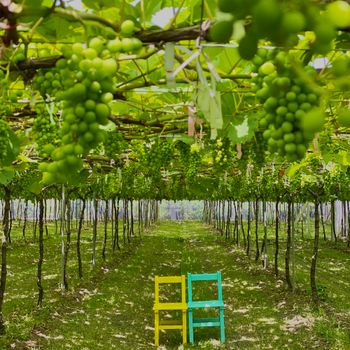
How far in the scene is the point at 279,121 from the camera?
56.3 inches

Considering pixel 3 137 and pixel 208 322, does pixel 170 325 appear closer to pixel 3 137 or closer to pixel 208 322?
pixel 208 322

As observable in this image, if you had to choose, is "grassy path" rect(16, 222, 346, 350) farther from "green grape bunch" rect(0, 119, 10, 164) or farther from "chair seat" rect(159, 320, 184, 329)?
"green grape bunch" rect(0, 119, 10, 164)

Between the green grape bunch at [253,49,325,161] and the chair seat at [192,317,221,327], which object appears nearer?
the green grape bunch at [253,49,325,161]

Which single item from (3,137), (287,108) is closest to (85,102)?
(287,108)

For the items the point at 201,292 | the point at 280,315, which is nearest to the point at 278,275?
the point at 201,292

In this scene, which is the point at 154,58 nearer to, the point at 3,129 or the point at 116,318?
the point at 3,129

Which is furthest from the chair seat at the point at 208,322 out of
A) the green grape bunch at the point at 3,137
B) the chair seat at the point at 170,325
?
the green grape bunch at the point at 3,137

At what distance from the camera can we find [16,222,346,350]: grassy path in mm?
9711

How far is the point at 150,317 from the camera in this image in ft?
39.4

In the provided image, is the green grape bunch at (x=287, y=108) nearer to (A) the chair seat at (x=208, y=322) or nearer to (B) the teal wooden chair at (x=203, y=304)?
(B) the teal wooden chair at (x=203, y=304)

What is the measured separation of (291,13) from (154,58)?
8.84ft

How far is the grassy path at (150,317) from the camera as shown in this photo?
971 centimetres

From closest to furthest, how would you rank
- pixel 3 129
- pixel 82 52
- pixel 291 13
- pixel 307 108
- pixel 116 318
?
pixel 291 13 < pixel 307 108 < pixel 82 52 < pixel 3 129 < pixel 116 318

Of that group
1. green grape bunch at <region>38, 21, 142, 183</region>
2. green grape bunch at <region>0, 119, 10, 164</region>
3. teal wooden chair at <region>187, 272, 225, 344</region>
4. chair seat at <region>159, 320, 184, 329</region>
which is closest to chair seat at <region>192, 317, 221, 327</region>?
teal wooden chair at <region>187, 272, 225, 344</region>
